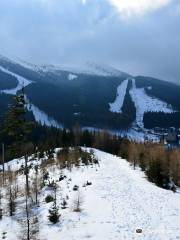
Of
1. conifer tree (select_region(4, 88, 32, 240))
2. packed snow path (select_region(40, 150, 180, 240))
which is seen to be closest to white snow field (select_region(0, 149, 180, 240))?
packed snow path (select_region(40, 150, 180, 240))

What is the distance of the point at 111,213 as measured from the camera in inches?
1763

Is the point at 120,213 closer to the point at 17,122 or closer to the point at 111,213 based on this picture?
the point at 111,213

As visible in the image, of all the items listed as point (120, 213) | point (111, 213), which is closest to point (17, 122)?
point (111, 213)

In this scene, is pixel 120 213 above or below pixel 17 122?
below

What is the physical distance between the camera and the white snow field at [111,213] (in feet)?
127

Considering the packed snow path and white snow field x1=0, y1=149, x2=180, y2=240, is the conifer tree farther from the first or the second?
the packed snow path

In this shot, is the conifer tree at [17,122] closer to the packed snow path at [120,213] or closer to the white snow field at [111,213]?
the white snow field at [111,213]

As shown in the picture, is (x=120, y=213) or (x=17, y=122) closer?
(x=120, y=213)

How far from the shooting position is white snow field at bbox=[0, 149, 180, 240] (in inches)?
1528

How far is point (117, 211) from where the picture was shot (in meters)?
45.6

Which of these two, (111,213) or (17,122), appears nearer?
Answer: (111,213)

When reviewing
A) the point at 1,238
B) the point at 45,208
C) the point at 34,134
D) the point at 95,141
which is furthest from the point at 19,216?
the point at 34,134

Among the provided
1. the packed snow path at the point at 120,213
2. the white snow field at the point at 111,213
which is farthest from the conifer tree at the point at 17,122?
the packed snow path at the point at 120,213

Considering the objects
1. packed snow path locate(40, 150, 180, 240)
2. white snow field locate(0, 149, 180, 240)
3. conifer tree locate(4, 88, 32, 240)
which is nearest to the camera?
packed snow path locate(40, 150, 180, 240)
